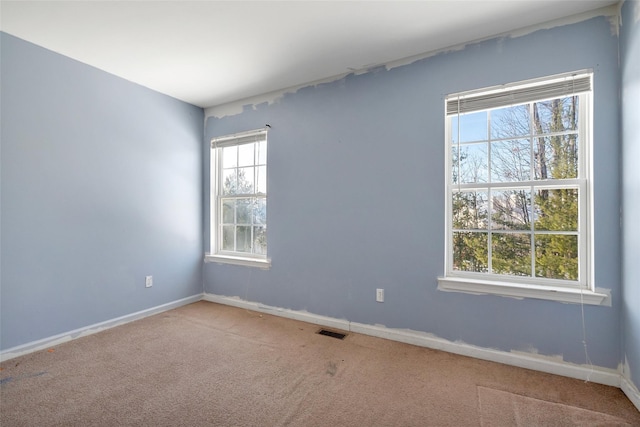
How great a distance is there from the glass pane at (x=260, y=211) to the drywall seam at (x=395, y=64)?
1136 mm

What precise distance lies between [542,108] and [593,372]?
6.30 feet

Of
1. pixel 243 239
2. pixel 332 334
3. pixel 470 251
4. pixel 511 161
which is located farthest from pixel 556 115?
pixel 243 239

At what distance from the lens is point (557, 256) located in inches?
86.7

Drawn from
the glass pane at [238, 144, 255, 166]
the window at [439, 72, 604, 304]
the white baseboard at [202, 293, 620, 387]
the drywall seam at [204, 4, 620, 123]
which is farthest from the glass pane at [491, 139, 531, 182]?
the glass pane at [238, 144, 255, 166]

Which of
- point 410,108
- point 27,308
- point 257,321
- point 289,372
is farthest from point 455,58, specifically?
point 27,308

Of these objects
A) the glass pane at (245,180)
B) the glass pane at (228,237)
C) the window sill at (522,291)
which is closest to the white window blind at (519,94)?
the window sill at (522,291)

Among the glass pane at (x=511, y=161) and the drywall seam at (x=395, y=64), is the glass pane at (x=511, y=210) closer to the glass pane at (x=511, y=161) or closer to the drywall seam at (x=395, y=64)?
the glass pane at (x=511, y=161)

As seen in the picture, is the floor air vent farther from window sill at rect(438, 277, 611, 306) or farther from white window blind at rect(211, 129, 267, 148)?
white window blind at rect(211, 129, 267, 148)

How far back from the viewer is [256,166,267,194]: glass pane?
11.6 ft

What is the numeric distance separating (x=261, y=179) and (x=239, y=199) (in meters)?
0.44

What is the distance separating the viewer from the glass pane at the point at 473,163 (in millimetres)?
2443

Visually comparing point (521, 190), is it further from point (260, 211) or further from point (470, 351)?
point (260, 211)

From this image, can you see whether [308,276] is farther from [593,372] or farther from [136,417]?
[593,372]

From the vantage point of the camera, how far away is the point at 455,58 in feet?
8.07
